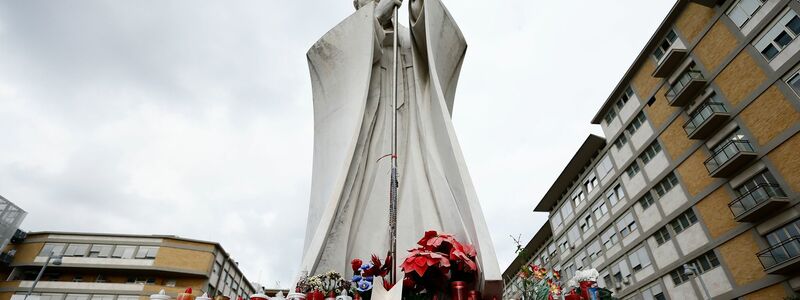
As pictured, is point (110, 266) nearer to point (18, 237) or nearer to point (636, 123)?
point (18, 237)

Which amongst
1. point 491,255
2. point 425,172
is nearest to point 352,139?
point 425,172

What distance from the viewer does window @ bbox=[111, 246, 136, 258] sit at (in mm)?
27688

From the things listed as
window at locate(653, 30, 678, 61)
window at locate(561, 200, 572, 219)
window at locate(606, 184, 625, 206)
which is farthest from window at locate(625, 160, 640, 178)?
window at locate(561, 200, 572, 219)

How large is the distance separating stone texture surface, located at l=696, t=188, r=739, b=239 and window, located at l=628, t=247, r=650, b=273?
12.1 ft

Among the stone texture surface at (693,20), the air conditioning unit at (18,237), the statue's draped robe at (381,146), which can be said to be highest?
the stone texture surface at (693,20)

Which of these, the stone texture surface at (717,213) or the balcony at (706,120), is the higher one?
the balcony at (706,120)

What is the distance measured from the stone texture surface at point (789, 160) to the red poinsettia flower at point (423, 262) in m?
13.7

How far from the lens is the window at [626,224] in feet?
62.6

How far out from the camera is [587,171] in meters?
23.9

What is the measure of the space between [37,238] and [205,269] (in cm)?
1203

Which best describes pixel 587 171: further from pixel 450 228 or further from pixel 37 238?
pixel 37 238

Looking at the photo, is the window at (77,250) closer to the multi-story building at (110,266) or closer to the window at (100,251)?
the multi-story building at (110,266)

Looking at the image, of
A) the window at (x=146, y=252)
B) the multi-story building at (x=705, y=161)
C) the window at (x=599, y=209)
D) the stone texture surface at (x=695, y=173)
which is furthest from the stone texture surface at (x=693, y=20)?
the window at (x=146, y=252)

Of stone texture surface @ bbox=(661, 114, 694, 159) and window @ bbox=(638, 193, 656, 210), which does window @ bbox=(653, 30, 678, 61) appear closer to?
stone texture surface @ bbox=(661, 114, 694, 159)
